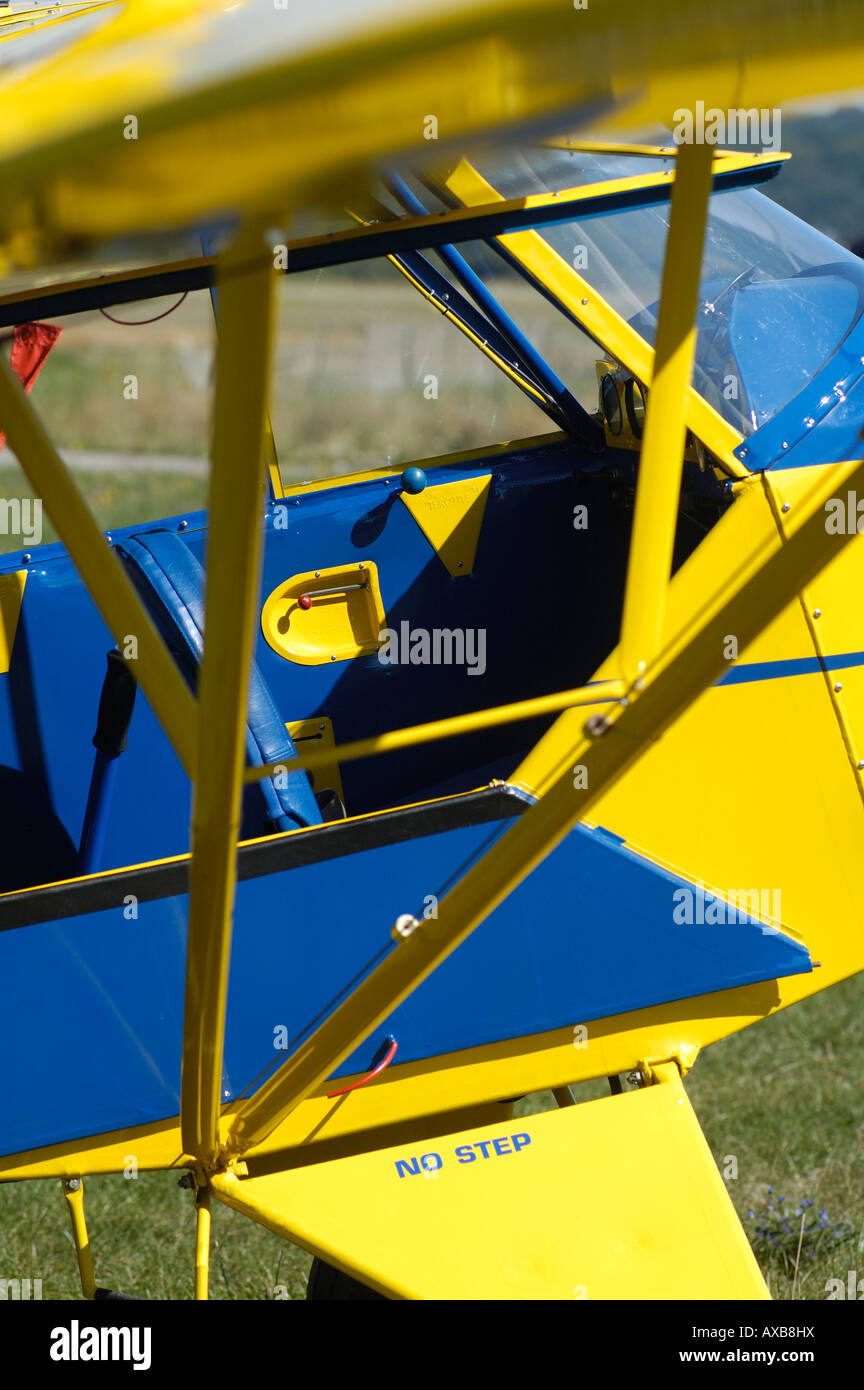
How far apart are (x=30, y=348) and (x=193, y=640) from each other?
1396mm

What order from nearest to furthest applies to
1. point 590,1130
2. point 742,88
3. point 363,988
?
point 742,88 → point 363,988 → point 590,1130

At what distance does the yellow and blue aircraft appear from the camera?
4.58 feet

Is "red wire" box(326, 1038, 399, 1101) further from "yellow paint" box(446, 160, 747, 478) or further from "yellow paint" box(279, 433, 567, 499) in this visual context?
"yellow paint" box(279, 433, 567, 499)

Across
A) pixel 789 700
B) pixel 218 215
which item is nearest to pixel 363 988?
pixel 789 700

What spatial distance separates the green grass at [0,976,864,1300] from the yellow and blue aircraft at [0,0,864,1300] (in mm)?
815

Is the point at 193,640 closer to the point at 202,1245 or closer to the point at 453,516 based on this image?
the point at 453,516

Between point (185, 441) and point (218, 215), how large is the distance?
51.8 ft

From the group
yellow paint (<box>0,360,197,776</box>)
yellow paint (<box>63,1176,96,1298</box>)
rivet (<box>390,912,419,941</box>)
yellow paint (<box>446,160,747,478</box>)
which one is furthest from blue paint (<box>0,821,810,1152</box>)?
yellow paint (<box>446,160,747,478</box>)

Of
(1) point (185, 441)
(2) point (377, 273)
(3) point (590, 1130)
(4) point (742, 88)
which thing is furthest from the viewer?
(1) point (185, 441)

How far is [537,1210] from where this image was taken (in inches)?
86.2

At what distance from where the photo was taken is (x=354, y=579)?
3148 mm

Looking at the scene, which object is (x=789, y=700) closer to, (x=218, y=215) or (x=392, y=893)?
(x=392, y=893)

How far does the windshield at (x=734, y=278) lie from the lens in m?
2.30

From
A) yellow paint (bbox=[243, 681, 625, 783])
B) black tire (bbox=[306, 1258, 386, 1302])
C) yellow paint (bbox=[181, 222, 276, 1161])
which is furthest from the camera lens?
black tire (bbox=[306, 1258, 386, 1302])
